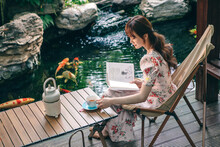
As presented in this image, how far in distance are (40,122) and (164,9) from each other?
20.0 ft

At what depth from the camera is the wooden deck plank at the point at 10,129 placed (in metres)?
2.04

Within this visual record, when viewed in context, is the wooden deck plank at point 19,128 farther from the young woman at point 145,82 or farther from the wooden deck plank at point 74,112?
the young woman at point 145,82

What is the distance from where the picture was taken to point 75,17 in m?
6.77

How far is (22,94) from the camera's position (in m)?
4.73

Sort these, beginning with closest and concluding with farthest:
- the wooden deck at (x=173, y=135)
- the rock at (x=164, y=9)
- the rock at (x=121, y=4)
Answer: the wooden deck at (x=173, y=135)
the rock at (x=164, y=9)
the rock at (x=121, y=4)

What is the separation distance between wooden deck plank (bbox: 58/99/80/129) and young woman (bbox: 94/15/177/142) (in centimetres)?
25

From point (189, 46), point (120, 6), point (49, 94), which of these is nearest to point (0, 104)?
point (49, 94)

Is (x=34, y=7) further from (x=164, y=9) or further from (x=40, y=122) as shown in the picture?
(x=40, y=122)

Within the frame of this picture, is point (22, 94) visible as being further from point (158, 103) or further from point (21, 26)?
point (158, 103)

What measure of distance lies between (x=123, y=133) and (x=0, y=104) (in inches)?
95.4

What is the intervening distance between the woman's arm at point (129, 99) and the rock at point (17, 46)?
2897 millimetres

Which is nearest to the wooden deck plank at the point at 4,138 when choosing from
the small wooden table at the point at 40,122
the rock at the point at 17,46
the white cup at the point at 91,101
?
the small wooden table at the point at 40,122

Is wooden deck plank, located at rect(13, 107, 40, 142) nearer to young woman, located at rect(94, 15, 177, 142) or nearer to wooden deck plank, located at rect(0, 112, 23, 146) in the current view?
wooden deck plank, located at rect(0, 112, 23, 146)

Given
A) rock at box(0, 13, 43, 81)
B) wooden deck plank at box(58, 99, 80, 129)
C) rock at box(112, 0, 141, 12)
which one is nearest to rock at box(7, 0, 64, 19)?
rock at box(0, 13, 43, 81)
